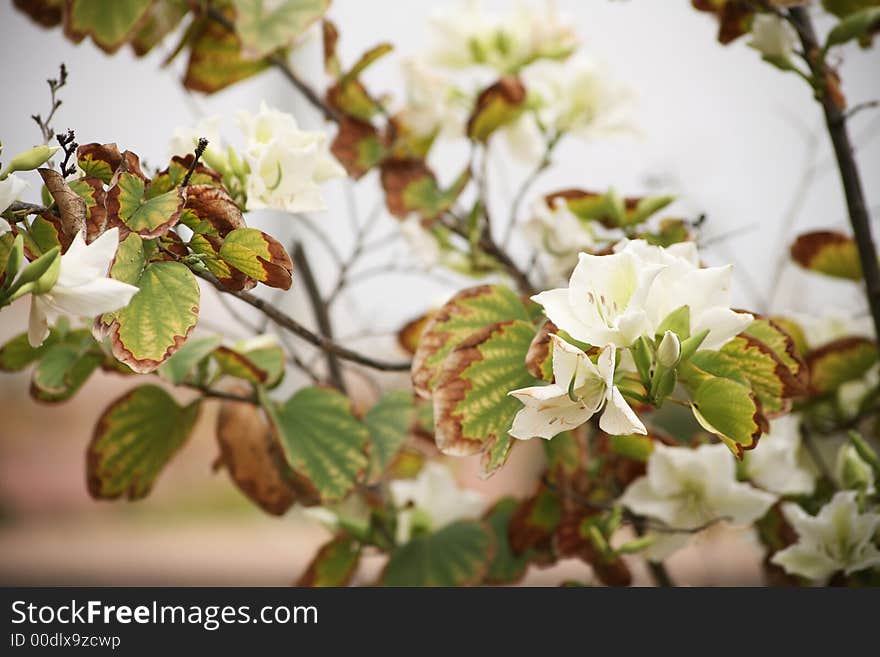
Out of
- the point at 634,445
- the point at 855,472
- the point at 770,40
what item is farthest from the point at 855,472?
the point at 770,40

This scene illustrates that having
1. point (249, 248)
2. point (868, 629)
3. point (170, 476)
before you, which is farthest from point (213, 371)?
point (170, 476)

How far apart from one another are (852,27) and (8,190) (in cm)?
33

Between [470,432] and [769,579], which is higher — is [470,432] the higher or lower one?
the higher one

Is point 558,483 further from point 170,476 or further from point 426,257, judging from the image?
point 170,476

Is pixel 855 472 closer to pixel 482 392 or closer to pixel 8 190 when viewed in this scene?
pixel 482 392

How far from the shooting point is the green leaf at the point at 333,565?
0.43m

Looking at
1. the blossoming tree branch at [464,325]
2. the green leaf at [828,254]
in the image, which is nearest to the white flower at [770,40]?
the blossoming tree branch at [464,325]

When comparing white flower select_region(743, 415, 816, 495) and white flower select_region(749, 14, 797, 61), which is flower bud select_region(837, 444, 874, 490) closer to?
white flower select_region(743, 415, 816, 495)

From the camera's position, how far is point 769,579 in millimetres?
451

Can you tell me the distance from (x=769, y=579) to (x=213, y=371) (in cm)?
33

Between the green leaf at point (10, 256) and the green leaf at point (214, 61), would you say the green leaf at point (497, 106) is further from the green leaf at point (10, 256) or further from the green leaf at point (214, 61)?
the green leaf at point (10, 256)

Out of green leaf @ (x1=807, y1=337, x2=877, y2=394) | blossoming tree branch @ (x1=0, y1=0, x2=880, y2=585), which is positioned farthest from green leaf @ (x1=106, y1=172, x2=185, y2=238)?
green leaf @ (x1=807, y1=337, x2=877, y2=394)

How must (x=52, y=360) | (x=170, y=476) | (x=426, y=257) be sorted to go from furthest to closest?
(x=170, y=476)
(x=426, y=257)
(x=52, y=360)

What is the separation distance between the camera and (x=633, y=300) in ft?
0.71
